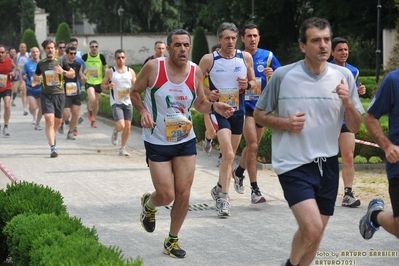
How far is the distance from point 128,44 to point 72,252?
156ft

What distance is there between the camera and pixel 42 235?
19.8 feet

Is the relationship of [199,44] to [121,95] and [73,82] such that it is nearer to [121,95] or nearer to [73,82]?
[73,82]

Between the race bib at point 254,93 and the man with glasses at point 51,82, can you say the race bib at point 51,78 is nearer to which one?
the man with glasses at point 51,82

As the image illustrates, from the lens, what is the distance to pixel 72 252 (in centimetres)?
532

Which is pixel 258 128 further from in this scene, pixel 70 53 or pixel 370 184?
pixel 70 53

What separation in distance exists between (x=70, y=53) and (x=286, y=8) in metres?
32.7

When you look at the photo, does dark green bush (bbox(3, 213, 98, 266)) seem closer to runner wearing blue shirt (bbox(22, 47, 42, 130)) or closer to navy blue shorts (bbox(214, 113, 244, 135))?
navy blue shorts (bbox(214, 113, 244, 135))

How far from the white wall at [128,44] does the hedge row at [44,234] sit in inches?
1758

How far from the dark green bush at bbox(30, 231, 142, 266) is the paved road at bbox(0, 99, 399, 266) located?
1.73 m

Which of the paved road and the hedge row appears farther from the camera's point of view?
the paved road

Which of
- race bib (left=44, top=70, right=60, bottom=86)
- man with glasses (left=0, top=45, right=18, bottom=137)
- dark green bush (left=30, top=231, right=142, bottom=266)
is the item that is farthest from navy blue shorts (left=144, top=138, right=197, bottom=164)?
man with glasses (left=0, top=45, right=18, bottom=137)

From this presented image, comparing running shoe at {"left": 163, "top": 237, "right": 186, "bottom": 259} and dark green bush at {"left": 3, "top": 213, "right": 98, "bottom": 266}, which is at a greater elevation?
dark green bush at {"left": 3, "top": 213, "right": 98, "bottom": 266}

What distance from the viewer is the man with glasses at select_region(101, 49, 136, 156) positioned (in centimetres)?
1544

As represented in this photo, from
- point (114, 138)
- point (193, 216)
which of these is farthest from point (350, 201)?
point (114, 138)
